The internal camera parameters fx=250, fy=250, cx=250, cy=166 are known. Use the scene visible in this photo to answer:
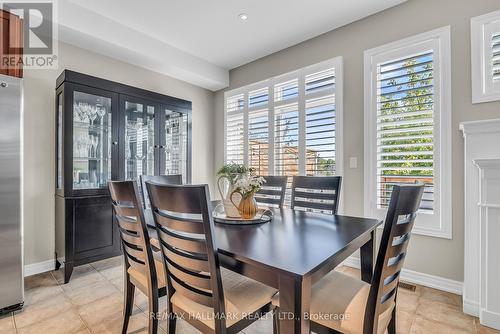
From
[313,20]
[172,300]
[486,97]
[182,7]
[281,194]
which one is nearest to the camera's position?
[172,300]

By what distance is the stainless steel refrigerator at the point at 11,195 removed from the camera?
6.26 ft

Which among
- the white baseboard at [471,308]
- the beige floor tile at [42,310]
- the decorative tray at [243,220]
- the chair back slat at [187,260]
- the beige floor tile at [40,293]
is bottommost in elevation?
the beige floor tile at [42,310]

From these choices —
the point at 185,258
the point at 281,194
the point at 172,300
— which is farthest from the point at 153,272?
the point at 281,194

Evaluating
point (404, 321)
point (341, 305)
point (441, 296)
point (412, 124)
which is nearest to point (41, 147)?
point (341, 305)

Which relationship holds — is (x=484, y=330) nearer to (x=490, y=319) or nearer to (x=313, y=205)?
(x=490, y=319)

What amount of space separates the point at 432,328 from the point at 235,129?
3420 millimetres

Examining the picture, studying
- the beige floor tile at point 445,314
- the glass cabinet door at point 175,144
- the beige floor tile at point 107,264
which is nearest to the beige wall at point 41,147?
the beige floor tile at point 107,264

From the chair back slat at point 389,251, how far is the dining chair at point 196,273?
0.48 metres

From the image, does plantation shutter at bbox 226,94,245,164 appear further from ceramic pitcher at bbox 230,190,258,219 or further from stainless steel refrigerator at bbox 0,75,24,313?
stainless steel refrigerator at bbox 0,75,24,313

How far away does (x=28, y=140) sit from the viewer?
2.64 meters

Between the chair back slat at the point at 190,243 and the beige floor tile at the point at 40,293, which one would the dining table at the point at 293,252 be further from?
the beige floor tile at the point at 40,293

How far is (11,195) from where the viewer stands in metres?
1.95

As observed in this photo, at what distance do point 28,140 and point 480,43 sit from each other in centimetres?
443

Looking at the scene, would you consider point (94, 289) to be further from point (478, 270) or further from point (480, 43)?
point (480, 43)
